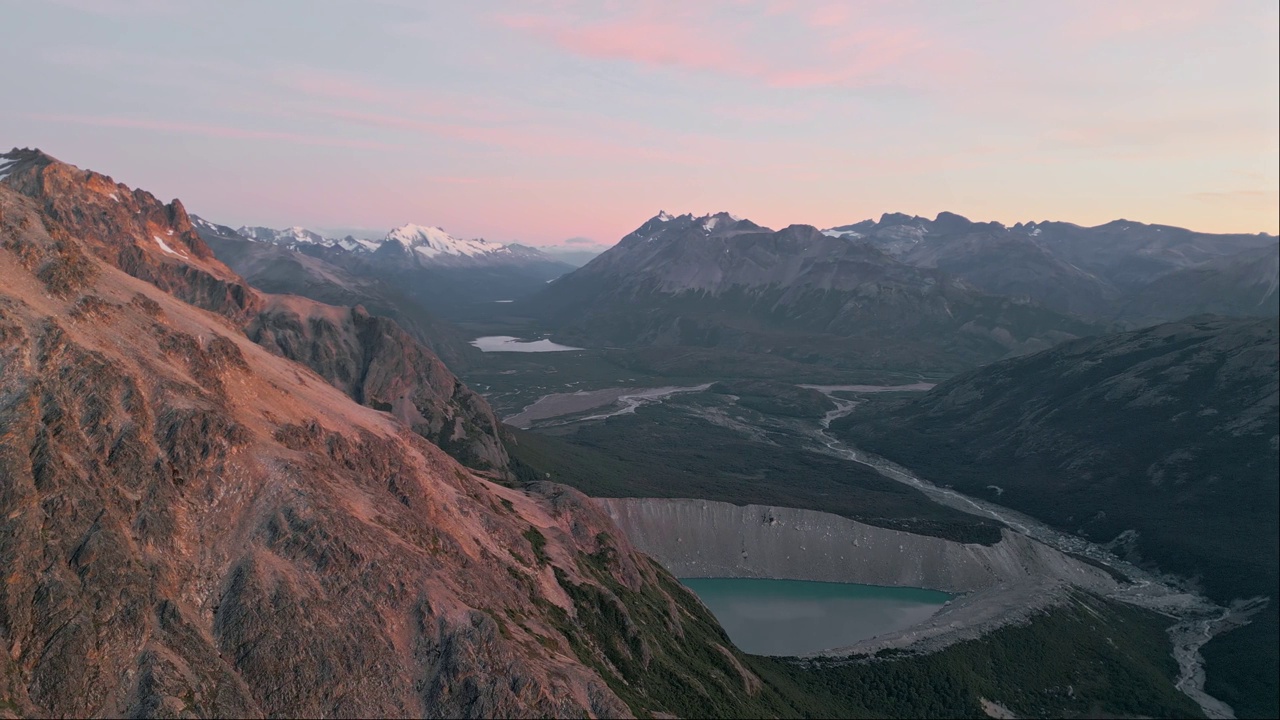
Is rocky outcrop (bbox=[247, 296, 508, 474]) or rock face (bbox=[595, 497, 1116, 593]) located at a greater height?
rocky outcrop (bbox=[247, 296, 508, 474])

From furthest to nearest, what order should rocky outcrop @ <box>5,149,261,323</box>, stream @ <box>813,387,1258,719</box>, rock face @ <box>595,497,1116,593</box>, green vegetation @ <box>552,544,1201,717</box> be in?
rocky outcrop @ <box>5,149,261,323</box>, rock face @ <box>595,497,1116,593</box>, stream @ <box>813,387,1258,719</box>, green vegetation @ <box>552,544,1201,717</box>

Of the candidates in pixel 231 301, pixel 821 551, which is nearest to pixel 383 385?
pixel 231 301

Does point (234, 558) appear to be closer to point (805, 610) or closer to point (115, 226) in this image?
point (805, 610)

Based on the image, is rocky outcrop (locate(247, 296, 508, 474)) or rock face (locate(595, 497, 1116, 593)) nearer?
rock face (locate(595, 497, 1116, 593))

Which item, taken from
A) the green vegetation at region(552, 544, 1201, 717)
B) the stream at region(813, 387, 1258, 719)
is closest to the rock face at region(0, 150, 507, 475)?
the green vegetation at region(552, 544, 1201, 717)

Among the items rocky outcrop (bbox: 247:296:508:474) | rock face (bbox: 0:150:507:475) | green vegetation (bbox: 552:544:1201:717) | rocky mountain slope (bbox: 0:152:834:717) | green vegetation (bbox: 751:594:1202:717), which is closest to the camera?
rocky mountain slope (bbox: 0:152:834:717)

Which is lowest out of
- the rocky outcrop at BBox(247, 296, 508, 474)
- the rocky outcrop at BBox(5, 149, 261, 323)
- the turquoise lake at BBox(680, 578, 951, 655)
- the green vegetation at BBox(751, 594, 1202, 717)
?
the turquoise lake at BBox(680, 578, 951, 655)

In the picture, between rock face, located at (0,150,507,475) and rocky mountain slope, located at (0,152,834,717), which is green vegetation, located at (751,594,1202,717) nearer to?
rocky mountain slope, located at (0,152,834,717)

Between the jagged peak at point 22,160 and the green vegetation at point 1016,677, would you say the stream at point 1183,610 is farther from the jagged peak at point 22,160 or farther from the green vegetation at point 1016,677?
the jagged peak at point 22,160
